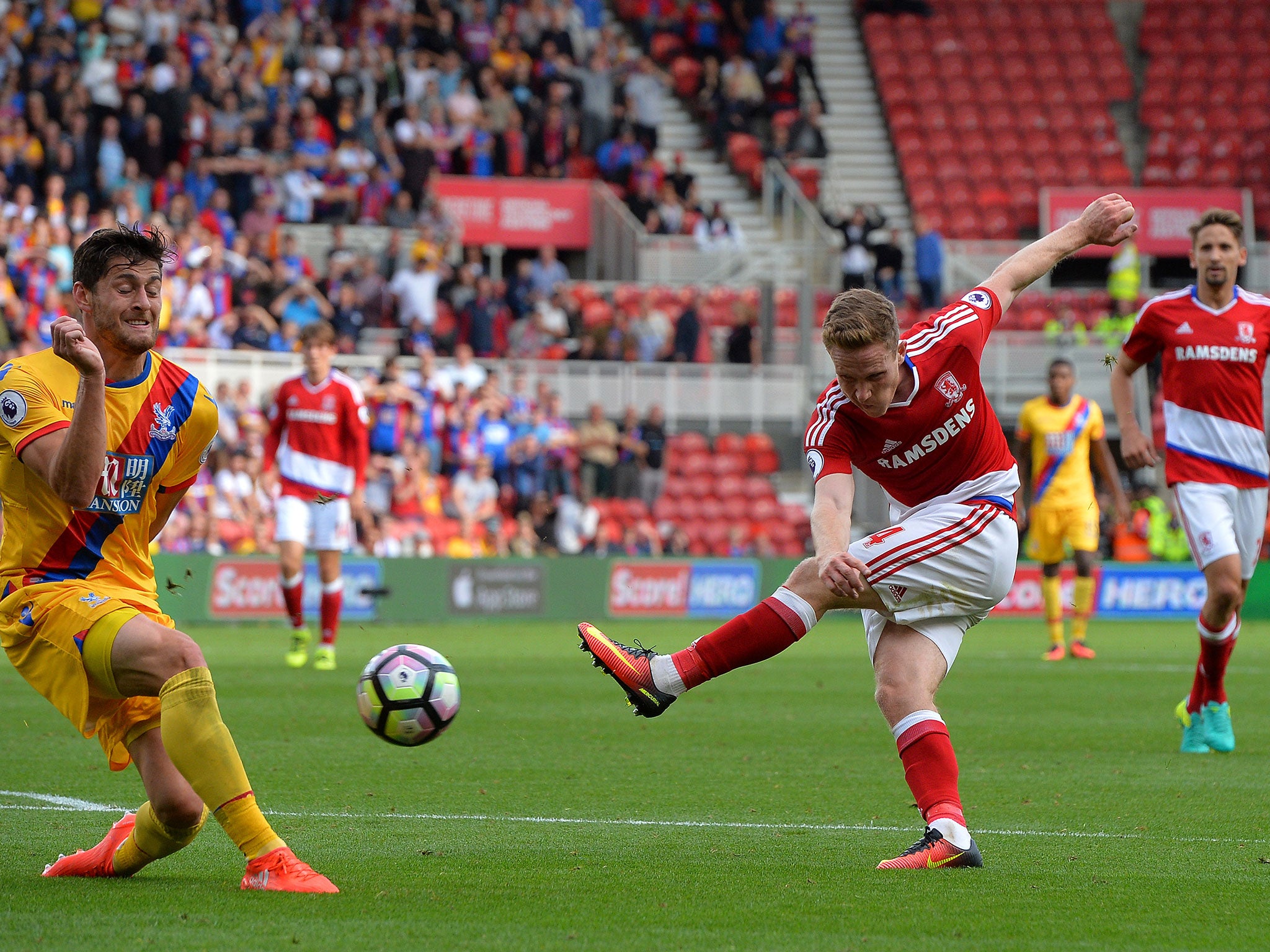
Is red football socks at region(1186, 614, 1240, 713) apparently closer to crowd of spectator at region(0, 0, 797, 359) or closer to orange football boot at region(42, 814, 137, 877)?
orange football boot at region(42, 814, 137, 877)

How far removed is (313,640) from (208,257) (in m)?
6.32

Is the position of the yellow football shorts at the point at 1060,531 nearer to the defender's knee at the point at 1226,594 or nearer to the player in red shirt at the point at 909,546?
the defender's knee at the point at 1226,594

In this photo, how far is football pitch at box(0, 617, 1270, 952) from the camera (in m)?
4.56

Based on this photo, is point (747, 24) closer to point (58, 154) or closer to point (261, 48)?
point (261, 48)

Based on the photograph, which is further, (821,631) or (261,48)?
(261,48)

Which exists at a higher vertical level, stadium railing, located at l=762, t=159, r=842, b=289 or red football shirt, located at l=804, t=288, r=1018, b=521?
stadium railing, located at l=762, t=159, r=842, b=289

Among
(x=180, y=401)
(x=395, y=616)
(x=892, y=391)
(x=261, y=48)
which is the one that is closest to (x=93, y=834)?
(x=180, y=401)

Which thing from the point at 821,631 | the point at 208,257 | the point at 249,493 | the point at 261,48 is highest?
the point at 261,48

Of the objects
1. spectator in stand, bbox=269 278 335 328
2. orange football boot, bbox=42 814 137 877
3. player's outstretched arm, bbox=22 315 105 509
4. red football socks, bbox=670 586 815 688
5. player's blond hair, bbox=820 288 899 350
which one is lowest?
orange football boot, bbox=42 814 137 877

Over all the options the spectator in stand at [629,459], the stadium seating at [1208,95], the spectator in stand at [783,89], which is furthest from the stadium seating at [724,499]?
the stadium seating at [1208,95]

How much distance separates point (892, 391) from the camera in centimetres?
542

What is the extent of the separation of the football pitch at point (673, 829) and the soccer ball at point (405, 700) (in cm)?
42

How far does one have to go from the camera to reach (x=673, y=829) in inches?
250

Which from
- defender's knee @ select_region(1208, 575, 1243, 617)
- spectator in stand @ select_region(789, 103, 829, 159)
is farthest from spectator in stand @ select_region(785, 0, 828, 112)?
defender's knee @ select_region(1208, 575, 1243, 617)
